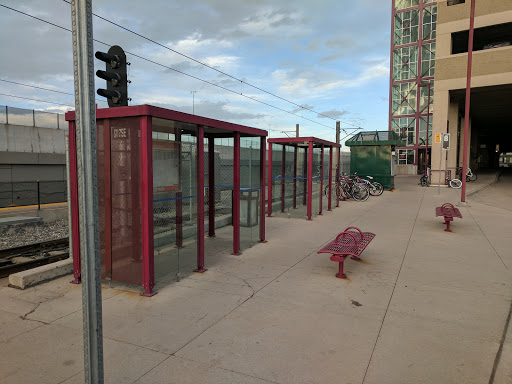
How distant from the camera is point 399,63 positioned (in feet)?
154

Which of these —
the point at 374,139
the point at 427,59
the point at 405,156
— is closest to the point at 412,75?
the point at 427,59

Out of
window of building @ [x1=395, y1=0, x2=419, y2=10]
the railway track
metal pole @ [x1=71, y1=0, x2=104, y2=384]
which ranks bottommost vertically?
the railway track

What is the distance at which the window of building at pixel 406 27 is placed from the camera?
45438 millimetres

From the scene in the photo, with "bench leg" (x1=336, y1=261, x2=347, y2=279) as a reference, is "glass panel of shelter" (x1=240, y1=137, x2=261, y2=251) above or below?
above

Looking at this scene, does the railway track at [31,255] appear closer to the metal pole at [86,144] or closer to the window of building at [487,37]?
the metal pole at [86,144]

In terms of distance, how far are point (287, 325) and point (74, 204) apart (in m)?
3.34

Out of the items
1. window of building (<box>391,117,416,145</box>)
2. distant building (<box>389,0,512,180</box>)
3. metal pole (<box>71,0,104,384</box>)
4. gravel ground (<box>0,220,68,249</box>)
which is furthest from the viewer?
window of building (<box>391,117,416,145</box>)

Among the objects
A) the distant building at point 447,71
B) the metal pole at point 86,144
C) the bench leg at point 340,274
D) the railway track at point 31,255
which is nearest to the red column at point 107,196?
the railway track at point 31,255

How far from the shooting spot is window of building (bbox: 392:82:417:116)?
45781mm

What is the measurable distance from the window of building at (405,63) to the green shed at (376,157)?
28.7m

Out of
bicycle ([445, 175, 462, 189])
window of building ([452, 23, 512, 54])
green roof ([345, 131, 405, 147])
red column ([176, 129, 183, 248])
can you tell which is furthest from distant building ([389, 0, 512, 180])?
red column ([176, 129, 183, 248])

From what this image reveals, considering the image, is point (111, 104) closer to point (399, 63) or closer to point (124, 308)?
point (124, 308)

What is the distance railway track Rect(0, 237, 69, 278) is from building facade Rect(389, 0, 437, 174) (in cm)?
4066

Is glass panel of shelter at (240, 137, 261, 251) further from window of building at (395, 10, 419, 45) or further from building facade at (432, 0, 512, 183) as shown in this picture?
window of building at (395, 10, 419, 45)
